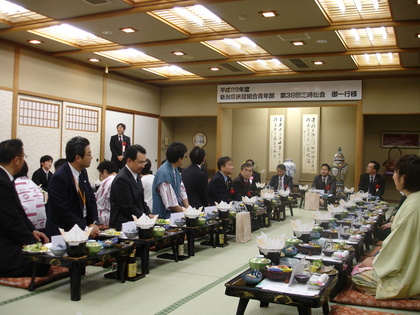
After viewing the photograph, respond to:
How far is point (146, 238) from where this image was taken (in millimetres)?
4070

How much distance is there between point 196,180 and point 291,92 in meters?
5.94

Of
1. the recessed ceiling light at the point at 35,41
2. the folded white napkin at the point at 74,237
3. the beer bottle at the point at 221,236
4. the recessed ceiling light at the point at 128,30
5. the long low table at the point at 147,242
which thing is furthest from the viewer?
the recessed ceiling light at the point at 35,41

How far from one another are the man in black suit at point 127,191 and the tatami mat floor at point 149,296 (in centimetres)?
54

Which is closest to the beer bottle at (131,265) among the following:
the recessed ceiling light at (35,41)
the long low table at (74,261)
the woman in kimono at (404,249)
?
the long low table at (74,261)

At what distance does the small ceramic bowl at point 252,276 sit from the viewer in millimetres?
2742

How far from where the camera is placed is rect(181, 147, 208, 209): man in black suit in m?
5.77

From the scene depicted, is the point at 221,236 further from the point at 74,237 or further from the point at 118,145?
the point at 118,145

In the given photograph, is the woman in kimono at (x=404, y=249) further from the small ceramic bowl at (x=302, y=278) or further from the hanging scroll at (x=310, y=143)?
the hanging scroll at (x=310, y=143)

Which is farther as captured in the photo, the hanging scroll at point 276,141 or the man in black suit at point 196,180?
the hanging scroll at point 276,141

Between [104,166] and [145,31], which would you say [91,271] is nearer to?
[104,166]

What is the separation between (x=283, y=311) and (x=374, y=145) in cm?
984

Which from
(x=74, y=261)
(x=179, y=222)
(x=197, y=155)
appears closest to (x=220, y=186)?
(x=197, y=155)

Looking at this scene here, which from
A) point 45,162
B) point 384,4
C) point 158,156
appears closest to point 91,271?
point 45,162

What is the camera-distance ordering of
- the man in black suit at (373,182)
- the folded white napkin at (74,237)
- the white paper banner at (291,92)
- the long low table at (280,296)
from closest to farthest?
the long low table at (280,296) → the folded white napkin at (74,237) → the man in black suit at (373,182) → the white paper banner at (291,92)
